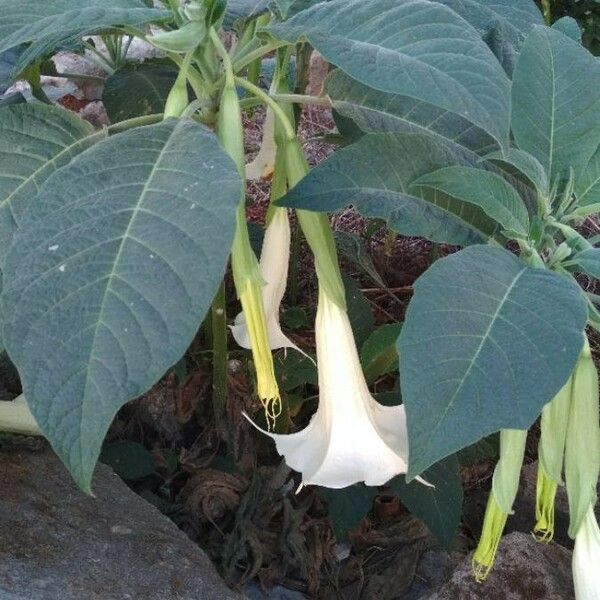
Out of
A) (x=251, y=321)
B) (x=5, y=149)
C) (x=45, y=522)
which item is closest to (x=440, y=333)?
(x=251, y=321)

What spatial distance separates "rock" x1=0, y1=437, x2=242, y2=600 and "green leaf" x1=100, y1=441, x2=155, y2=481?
12 centimetres

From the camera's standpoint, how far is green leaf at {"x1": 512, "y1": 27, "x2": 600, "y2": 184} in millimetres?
813

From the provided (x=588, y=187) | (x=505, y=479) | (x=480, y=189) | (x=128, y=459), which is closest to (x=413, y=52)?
(x=480, y=189)

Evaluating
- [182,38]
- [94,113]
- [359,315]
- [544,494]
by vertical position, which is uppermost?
[182,38]

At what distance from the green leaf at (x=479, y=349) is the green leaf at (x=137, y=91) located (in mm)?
616

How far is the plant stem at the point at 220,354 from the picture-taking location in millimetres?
1038

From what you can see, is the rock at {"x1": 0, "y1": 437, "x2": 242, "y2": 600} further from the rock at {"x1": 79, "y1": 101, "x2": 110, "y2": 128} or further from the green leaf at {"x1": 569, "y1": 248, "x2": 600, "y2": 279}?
the rock at {"x1": 79, "y1": 101, "x2": 110, "y2": 128}

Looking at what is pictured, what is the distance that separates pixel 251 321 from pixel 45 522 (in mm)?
408

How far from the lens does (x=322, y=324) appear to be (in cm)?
77

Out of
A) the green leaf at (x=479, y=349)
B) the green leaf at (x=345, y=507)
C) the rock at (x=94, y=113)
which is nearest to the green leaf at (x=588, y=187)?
the green leaf at (x=479, y=349)

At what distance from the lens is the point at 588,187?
819mm

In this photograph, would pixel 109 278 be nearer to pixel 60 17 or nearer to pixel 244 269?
pixel 244 269

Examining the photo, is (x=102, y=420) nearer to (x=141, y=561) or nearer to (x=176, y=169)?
(x=176, y=169)

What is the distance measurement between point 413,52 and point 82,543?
0.61 metres
